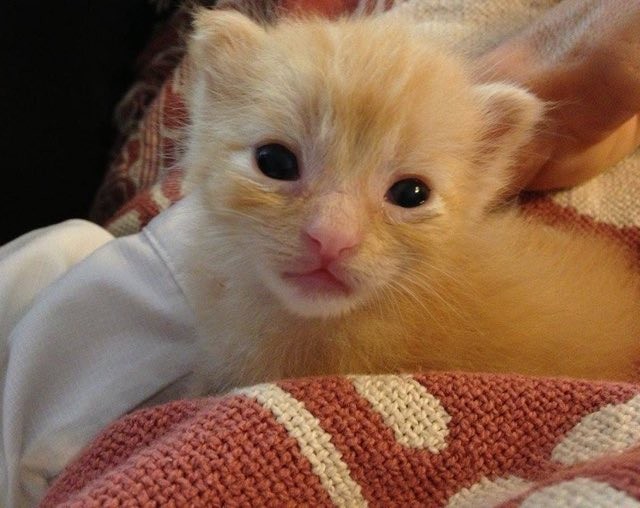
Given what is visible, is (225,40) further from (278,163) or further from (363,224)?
(363,224)

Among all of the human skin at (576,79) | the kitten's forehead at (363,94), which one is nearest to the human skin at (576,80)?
the human skin at (576,79)

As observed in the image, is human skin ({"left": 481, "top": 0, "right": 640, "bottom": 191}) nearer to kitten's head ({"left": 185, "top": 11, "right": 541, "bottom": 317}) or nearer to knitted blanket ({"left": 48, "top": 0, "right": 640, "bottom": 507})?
kitten's head ({"left": 185, "top": 11, "right": 541, "bottom": 317})

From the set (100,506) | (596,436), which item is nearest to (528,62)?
(596,436)

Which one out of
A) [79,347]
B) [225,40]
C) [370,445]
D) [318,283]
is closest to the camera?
[370,445]

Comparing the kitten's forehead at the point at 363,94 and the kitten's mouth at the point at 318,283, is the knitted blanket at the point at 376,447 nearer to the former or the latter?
the kitten's mouth at the point at 318,283

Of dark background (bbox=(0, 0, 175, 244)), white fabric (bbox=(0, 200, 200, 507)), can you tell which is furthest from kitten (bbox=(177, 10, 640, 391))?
dark background (bbox=(0, 0, 175, 244))

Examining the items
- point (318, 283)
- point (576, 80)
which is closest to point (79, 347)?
point (318, 283)
